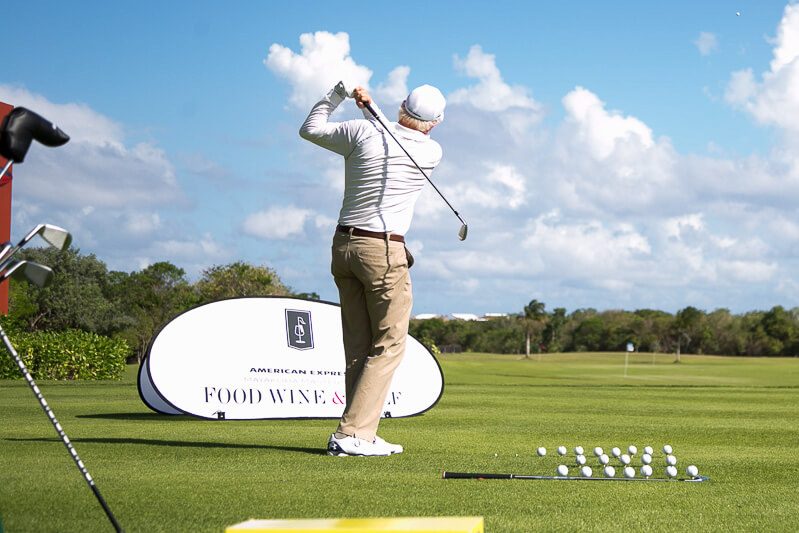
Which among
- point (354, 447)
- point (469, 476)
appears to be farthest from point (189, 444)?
point (469, 476)

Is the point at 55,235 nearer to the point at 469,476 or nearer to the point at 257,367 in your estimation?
the point at 469,476

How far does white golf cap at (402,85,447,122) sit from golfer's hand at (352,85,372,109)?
280 mm

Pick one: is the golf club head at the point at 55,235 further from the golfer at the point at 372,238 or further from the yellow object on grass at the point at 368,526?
the golfer at the point at 372,238

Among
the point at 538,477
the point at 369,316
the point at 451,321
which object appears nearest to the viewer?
the point at 538,477

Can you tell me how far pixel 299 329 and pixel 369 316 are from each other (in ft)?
14.3

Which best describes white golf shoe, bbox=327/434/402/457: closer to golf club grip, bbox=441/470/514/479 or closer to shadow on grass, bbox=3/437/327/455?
shadow on grass, bbox=3/437/327/455

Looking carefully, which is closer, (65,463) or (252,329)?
(65,463)

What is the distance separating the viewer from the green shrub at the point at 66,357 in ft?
96.4

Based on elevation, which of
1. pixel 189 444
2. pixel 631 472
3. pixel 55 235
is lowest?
pixel 189 444

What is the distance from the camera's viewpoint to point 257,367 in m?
11.3

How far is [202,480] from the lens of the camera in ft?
19.1

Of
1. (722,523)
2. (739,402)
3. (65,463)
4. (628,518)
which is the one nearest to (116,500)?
(65,463)

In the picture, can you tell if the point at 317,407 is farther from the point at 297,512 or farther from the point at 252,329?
the point at 297,512

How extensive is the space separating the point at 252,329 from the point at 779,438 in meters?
5.58
